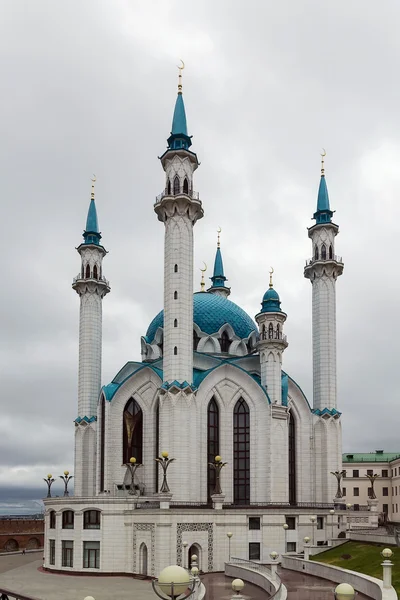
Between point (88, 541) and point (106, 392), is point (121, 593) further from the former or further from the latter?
point (106, 392)

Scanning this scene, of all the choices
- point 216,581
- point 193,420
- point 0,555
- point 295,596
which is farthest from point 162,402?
point 0,555

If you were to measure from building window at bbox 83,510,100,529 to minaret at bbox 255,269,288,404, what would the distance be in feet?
46.9

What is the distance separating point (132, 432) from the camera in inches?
2055

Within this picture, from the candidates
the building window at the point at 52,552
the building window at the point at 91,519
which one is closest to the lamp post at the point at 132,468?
the building window at the point at 91,519

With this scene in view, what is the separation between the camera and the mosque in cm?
4422

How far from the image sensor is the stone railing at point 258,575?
1187 inches

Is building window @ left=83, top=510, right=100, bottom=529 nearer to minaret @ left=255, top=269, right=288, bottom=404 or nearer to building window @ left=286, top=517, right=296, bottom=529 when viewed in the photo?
building window @ left=286, top=517, right=296, bottom=529

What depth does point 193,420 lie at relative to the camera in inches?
1879

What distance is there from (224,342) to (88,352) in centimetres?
1107

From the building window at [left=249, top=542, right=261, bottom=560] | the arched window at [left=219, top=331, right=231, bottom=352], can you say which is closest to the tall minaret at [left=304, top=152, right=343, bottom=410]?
the arched window at [left=219, top=331, right=231, bottom=352]

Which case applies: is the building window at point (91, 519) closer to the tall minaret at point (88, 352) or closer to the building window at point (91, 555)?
the building window at point (91, 555)

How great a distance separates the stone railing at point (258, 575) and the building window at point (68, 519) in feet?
34.5

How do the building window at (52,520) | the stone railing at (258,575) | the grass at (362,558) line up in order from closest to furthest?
1. the stone railing at (258,575)
2. the grass at (362,558)
3. the building window at (52,520)

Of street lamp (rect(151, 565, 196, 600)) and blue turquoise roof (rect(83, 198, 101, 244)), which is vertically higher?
blue turquoise roof (rect(83, 198, 101, 244))
